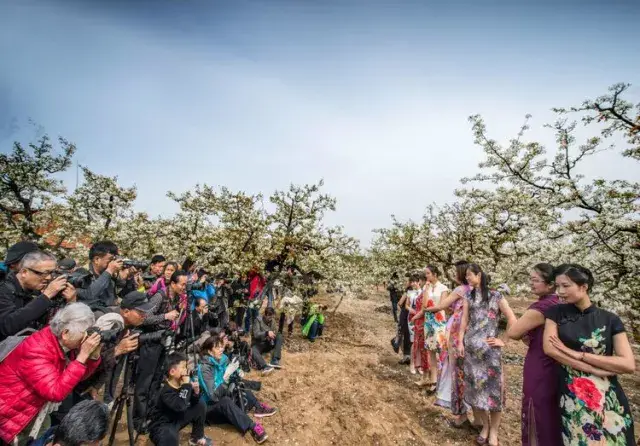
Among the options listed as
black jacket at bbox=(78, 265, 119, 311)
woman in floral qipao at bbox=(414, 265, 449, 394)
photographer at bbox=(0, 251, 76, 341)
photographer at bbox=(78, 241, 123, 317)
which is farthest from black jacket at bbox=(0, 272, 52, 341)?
woman in floral qipao at bbox=(414, 265, 449, 394)

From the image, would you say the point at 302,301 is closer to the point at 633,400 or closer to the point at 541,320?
the point at 541,320

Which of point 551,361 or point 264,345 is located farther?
point 264,345

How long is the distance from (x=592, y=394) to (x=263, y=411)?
4.32 m

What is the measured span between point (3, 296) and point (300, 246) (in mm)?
5532

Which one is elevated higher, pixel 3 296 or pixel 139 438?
pixel 3 296

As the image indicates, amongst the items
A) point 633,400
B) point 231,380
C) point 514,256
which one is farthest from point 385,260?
point 231,380

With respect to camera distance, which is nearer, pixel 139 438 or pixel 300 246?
pixel 139 438

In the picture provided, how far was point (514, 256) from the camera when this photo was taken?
993 cm

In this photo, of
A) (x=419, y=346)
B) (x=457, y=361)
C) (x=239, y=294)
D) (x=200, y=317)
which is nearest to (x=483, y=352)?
(x=457, y=361)

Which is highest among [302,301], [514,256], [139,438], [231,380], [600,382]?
[514,256]

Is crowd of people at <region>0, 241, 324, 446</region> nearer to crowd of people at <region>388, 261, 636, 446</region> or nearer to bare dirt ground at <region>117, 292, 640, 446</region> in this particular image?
bare dirt ground at <region>117, 292, 640, 446</region>

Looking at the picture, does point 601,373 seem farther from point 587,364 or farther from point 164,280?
point 164,280

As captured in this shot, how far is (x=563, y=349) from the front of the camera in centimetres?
243

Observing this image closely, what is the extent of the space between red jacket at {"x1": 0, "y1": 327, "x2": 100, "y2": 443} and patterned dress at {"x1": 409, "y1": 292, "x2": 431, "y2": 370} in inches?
225
